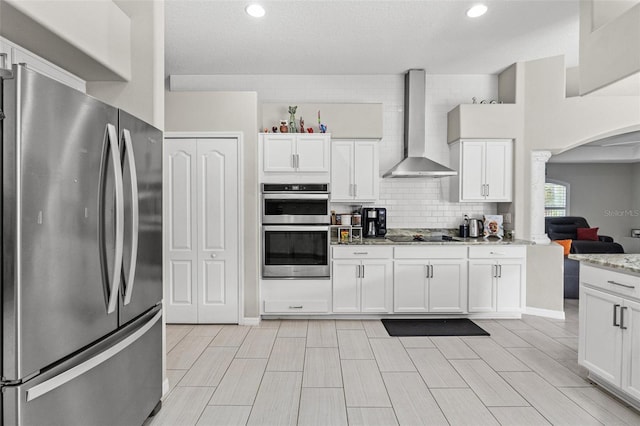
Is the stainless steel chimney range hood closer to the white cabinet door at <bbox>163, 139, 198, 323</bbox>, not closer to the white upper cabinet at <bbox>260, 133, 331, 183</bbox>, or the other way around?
the white upper cabinet at <bbox>260, 133, 331, 183</bbox>

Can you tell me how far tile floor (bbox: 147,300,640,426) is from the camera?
223cm

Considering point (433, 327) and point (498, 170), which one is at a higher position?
point (498, 170)

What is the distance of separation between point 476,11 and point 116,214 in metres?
3.25

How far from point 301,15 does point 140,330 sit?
2.83 metres

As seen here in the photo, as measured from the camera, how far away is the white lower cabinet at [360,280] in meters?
A: 4.07

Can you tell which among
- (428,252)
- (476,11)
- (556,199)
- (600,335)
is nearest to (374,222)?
(428,252)

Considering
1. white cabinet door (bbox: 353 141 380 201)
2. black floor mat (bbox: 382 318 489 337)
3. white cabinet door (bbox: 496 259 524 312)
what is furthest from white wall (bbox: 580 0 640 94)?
black floor mat (bbox: 382 318 489 337)

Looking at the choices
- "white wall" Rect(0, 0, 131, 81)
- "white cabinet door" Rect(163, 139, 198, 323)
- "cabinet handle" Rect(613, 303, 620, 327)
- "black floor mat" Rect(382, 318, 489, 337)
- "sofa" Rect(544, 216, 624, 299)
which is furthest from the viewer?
"sofa" Rect(544, 216, 624, 299)

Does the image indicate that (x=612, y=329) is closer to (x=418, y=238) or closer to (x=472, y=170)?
(x=418, y=238)

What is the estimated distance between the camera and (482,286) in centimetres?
407

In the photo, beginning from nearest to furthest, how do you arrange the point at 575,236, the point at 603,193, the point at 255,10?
the point at 255,10 < the point at 575,236 < the point at 603,193

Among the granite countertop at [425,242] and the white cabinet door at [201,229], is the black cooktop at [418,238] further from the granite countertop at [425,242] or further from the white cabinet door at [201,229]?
the white cabinet door at [201,229]

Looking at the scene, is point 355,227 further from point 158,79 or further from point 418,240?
point 158,79

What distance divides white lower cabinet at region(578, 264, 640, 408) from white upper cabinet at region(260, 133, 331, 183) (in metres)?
2.58
